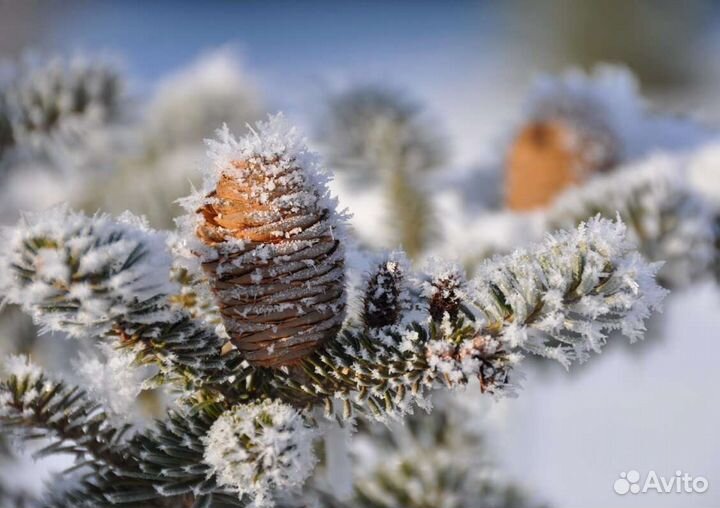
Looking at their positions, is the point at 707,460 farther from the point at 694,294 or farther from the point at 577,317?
the point at 577,317

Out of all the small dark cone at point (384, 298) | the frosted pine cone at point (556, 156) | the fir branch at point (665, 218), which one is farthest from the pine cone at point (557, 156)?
the small dark cone at point (384, 298)

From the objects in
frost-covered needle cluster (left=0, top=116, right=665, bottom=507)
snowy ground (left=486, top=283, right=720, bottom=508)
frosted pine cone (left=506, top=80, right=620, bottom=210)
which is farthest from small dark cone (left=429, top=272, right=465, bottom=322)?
frosted pine cone (left=506, top=80, right=620, bottom=210)

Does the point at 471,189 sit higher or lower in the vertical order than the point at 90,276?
higher

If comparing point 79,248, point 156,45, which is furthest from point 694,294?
point 156,45

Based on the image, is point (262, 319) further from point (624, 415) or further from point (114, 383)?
point (624, 415)

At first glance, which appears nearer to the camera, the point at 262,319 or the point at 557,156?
the point at 262,319

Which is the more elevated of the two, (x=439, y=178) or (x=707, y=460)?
(x=439, y=178)

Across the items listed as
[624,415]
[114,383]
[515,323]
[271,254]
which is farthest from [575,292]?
[624,415]

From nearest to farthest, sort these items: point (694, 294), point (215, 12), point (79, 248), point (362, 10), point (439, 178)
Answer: point (79, 248)
point (694, 294)
point (439, 178)
point (215, 12)
point (362, 10)
